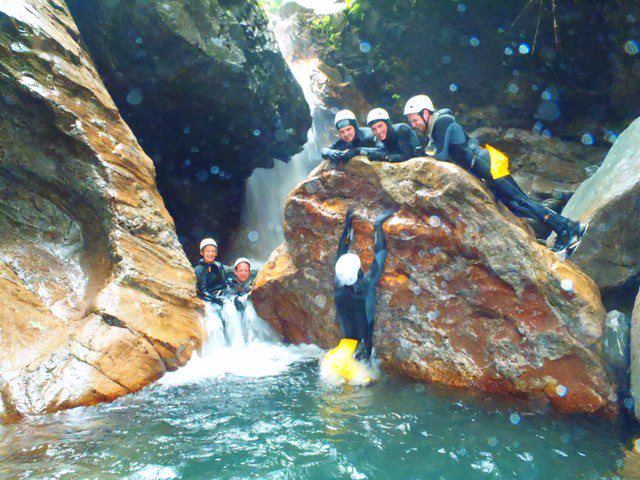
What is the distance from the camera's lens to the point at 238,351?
6.84 metres

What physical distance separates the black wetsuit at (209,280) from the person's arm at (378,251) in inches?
133

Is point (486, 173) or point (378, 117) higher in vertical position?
point (378, 117)

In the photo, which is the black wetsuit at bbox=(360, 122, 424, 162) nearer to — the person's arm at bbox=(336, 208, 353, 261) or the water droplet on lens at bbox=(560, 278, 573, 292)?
the person's arm at bbox=(336, 208, 353, 261)

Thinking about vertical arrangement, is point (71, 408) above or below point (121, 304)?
below

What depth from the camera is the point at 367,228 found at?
227 inches

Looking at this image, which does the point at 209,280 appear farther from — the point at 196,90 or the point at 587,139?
the point at 587,139

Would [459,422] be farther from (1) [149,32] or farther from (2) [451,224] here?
(1) [149,32]

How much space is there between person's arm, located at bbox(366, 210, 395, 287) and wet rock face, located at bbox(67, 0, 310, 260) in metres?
6.58

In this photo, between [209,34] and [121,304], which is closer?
[121,304]

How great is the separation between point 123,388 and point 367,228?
3703 mm

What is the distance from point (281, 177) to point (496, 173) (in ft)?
35.7

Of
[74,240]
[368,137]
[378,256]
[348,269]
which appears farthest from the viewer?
[368,137]

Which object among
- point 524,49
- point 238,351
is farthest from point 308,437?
point 524,49

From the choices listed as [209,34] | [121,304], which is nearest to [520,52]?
[209,34]
